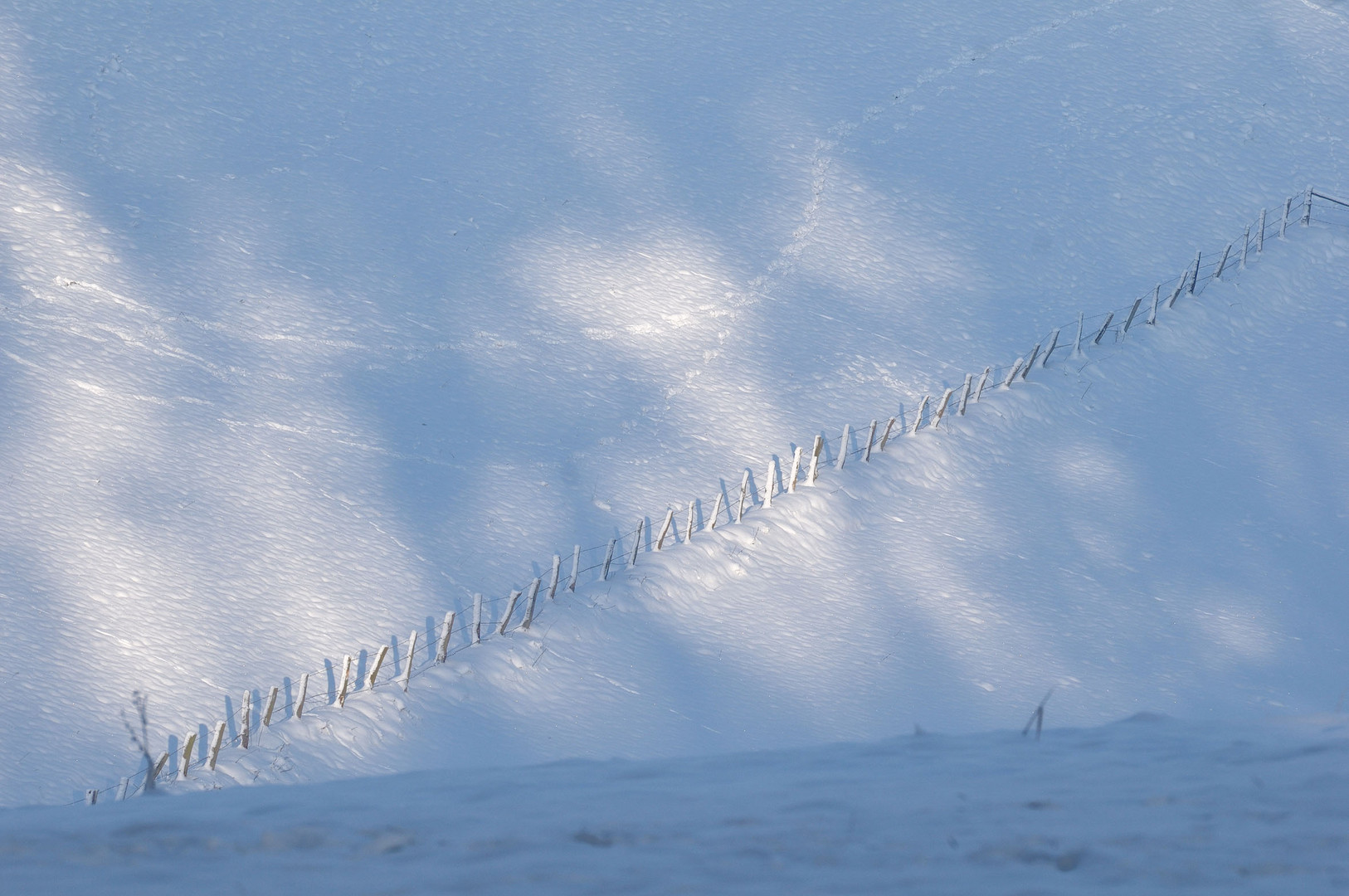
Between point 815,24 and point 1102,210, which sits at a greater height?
point 815,24

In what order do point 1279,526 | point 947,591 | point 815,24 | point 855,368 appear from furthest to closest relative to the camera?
point 815,24 → point 855,368 → point 1279,526 → point 947,591

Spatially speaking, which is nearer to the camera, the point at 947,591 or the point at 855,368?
the point at 947,591

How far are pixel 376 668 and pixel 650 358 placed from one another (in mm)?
4819

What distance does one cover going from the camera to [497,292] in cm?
1230

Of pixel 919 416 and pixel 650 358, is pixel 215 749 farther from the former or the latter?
pixel 919 416

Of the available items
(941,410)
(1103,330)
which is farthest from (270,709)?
(1103,330)

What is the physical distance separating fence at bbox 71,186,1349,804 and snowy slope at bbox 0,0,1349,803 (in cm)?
22

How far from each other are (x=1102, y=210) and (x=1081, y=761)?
11348mm

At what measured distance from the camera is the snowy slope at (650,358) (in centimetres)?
866

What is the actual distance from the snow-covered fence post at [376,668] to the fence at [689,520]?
0.04 ft

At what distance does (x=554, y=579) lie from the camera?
8953 millimetres

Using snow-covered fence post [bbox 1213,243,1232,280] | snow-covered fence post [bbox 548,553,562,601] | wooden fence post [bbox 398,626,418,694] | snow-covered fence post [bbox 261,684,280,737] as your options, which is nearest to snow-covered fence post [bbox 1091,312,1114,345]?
snow-covered fence post [bbox 1213,243,1232,280]

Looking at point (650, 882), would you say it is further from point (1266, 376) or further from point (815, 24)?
point (815, 24)

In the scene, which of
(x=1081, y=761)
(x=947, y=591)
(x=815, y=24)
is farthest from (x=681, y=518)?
(x=815, y=24)
